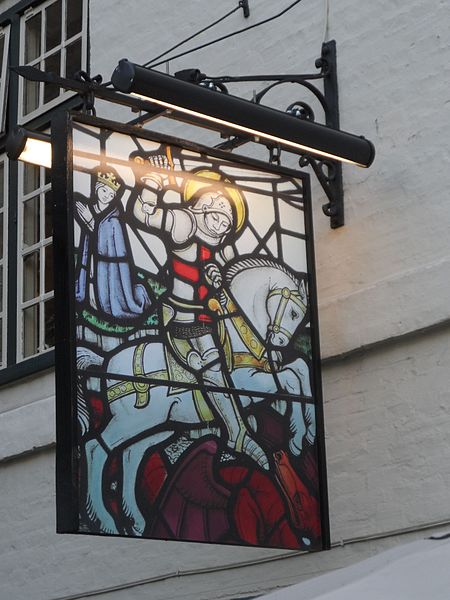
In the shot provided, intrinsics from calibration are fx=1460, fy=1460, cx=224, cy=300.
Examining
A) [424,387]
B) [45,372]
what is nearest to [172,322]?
[424,387]

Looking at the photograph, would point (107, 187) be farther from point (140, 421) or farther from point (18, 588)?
point (18, 588)

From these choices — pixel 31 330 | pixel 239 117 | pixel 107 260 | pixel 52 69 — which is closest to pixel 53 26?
pixel 52 69

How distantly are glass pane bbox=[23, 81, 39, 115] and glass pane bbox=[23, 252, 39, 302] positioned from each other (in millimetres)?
1150

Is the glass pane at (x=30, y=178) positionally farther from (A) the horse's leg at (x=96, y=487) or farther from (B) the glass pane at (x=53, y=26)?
(A) the horse's leg at (x=96, y=487)

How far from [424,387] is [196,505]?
4.21 feet

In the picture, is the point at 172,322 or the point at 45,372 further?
the point at 45,372

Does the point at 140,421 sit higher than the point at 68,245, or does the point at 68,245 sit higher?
the point at 68,245

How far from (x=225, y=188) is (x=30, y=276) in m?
2.91

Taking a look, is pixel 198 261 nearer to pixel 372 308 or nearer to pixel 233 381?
pixel 233 381

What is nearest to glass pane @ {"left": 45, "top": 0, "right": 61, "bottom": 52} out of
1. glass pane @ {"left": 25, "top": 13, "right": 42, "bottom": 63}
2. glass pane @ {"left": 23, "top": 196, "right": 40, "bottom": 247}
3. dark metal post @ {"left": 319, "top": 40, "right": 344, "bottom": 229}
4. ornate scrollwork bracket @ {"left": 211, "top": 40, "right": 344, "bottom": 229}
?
glass pane @ {"left": 25, "top": 13, "right": 42, "bottom": 63}

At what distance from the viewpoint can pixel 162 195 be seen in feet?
21.6

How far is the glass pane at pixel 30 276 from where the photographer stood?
30.7 ft

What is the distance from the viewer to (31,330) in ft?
30.3

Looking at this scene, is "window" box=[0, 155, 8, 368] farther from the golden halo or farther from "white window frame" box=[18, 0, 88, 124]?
the golden halo
